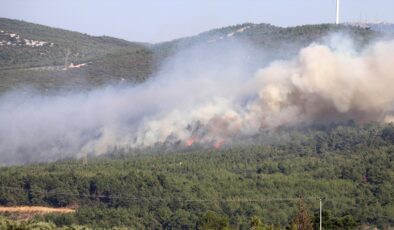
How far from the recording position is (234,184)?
2670 inches

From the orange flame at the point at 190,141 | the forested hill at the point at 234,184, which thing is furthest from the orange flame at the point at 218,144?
the orange flame at the point at 190,141

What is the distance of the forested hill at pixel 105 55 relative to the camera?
10581 centimetres

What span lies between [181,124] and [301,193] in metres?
21.2

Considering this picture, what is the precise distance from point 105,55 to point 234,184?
2820 inches

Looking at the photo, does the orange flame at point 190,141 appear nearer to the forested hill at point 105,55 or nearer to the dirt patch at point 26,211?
the forested hill at point 105,55

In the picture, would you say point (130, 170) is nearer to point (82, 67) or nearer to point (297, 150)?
point (297, 150)

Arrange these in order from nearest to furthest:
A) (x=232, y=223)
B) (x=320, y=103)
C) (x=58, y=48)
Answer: (x=232, y=223) < (x=320, y=103) < (x=58, y=48)

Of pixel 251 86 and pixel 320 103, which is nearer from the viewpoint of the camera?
pixel 320 103

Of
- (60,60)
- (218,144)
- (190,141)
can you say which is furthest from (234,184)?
(60,60)

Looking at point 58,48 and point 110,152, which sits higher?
point 58,48

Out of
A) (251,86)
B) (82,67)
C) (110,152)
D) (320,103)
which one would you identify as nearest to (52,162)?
(110,152)

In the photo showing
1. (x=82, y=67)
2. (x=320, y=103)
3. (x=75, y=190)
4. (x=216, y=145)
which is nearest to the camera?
(x=75, y=190)

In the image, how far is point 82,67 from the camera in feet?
411

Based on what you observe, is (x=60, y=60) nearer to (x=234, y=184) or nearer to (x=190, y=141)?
(x=190, y=141)
